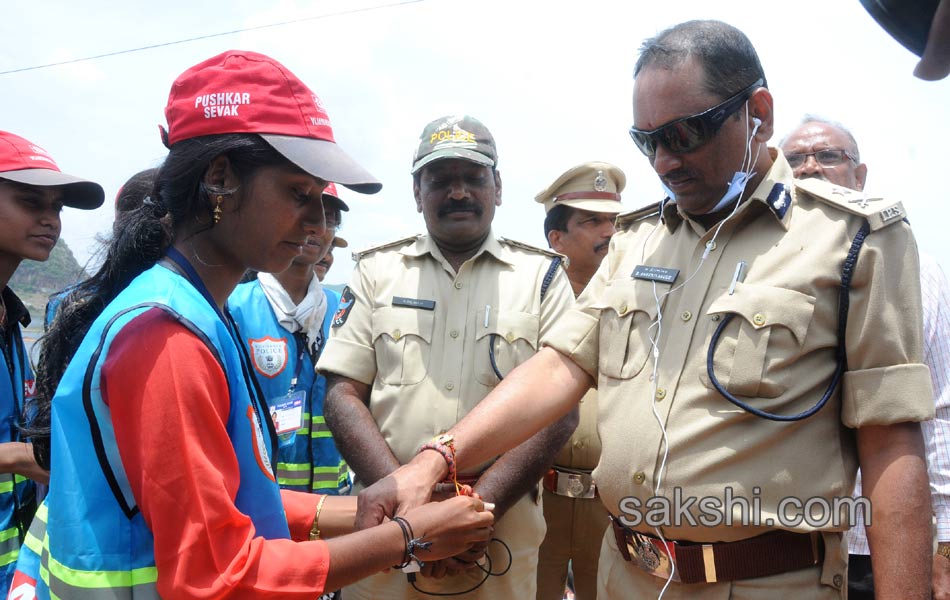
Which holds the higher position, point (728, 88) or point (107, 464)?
point (728, 88)

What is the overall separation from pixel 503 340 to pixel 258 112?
6.02 ft

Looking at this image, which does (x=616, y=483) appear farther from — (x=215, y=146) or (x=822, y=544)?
(x=215, y=146)

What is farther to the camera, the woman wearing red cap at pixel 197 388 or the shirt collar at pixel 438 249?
the shirt collar at pixel 438 249

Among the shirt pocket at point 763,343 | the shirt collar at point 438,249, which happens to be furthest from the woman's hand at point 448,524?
the shirt collar at point 438,249

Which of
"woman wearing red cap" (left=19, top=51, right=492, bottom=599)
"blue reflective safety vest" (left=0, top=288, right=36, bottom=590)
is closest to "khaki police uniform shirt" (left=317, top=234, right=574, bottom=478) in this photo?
"woman wearing red cap" (left=19, top=51, right=492, bottom=599)

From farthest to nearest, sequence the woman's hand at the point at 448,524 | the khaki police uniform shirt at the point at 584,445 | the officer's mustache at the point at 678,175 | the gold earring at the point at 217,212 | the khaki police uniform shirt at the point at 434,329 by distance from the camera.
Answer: the khaki police uniform shirt at the point at 584,445 → the khaki police uniform shirt at the point at 434,329 → the officer's mustache at the point at 678,175 → the woman's hand at the point at 448,524 → the gold earring at the point at 217,212

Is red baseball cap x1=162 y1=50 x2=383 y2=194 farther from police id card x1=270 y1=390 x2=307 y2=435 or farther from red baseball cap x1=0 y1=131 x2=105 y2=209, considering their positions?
police id card x1=270 y1=390 x2=307 y2=435

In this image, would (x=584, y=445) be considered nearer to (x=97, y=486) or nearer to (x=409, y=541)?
(x=409, y=541)

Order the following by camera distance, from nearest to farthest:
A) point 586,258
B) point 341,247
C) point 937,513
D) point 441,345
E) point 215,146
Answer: point 215,146
point 937,513
point 441,345
point 586,258
point 341,247

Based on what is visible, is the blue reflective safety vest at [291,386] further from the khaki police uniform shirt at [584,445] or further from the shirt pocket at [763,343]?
the shirt pocket at [763,343]

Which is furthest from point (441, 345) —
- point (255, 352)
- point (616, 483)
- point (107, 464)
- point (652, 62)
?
point (107, 464)

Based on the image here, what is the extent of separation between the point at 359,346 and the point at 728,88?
2006 mm

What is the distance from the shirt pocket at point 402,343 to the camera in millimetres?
3402

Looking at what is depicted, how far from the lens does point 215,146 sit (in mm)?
1832
